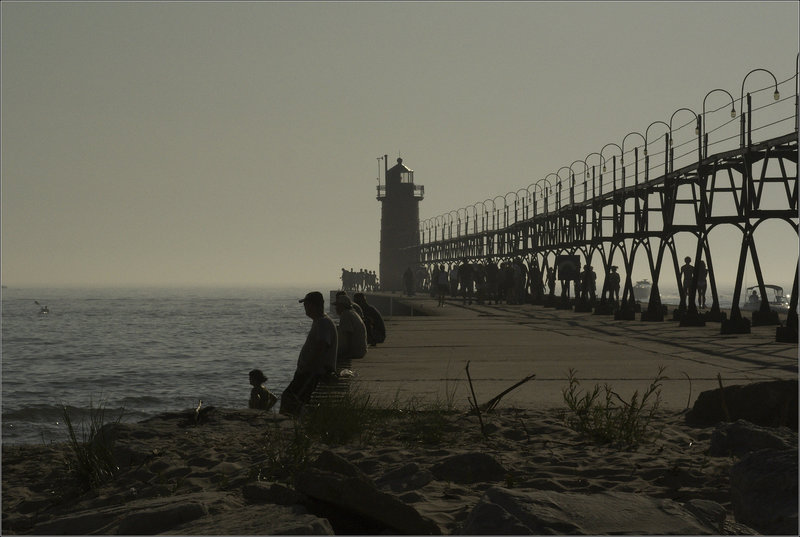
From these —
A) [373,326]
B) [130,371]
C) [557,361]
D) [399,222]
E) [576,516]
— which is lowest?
[130,371]

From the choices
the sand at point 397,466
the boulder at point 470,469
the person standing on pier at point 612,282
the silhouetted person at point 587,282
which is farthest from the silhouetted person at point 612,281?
the boulder at point 470,469

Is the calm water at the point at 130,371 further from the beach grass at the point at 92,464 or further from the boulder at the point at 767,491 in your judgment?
the boulder at the point at 767,491

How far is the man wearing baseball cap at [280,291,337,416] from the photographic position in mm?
11359

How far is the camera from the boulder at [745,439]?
291 inches

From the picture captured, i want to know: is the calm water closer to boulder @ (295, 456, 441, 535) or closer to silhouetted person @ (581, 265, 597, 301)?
boulder @ (295, 456, 441, 535)

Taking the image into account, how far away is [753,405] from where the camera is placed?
893 cm

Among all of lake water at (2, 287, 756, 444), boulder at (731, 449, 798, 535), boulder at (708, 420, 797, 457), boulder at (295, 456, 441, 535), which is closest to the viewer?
boulder at (731, 449, 798, 535)

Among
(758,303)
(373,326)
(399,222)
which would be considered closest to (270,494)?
(373,326)

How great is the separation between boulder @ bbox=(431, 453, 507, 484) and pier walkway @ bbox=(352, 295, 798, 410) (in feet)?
9.88

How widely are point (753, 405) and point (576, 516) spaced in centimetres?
421

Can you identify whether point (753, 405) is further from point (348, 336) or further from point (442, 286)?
point (442, 286)

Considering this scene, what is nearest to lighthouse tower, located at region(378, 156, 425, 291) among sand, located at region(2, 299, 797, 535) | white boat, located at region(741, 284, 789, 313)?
white boat, located at region(741, 284, 789, 313)

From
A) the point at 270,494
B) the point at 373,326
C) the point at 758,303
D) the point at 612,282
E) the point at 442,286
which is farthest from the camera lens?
the point at 758,303

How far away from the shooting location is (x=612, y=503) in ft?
18.0
